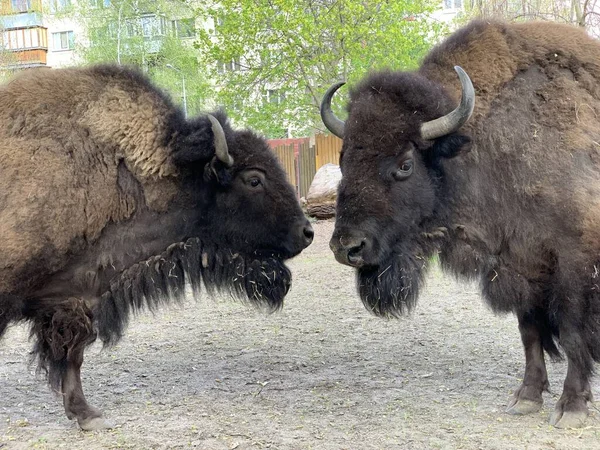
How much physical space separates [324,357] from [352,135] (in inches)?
94.8

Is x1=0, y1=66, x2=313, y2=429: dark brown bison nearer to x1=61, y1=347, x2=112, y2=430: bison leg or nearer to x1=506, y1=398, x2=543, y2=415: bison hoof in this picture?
x1=61, y1=347, x2=112, y2=430: bison leg

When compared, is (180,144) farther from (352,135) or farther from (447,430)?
(447,430)

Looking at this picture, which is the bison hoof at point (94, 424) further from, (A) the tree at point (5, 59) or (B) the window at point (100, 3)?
(B) the window at point (100, 3)

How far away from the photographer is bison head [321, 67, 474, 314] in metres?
4.46

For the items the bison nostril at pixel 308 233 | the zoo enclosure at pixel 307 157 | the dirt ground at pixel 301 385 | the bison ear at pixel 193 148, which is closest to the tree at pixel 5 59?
the zoo enclosure at pixel 307 157

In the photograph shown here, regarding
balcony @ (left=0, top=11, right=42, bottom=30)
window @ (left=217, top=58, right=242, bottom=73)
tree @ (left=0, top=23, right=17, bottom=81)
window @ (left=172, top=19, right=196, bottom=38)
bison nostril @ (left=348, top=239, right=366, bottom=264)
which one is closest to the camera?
bison nostril @ (left=348, top=239, right=366, bottom=264)

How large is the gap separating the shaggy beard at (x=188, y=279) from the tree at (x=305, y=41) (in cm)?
1529

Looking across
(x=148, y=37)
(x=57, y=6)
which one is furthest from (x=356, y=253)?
(x=57, y=6)

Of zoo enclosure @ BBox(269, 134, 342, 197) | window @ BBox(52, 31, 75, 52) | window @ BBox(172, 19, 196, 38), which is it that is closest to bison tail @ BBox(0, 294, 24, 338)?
zoo enclosure @ BBox(269, 134, 342, 197)

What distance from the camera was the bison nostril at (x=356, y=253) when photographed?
445 centimetres

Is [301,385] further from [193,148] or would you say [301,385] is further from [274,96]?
[274,96]

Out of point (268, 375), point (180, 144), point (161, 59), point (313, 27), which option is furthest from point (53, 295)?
point (161, 59)

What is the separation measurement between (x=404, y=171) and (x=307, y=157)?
1535cm

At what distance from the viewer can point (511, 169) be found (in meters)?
4.53
